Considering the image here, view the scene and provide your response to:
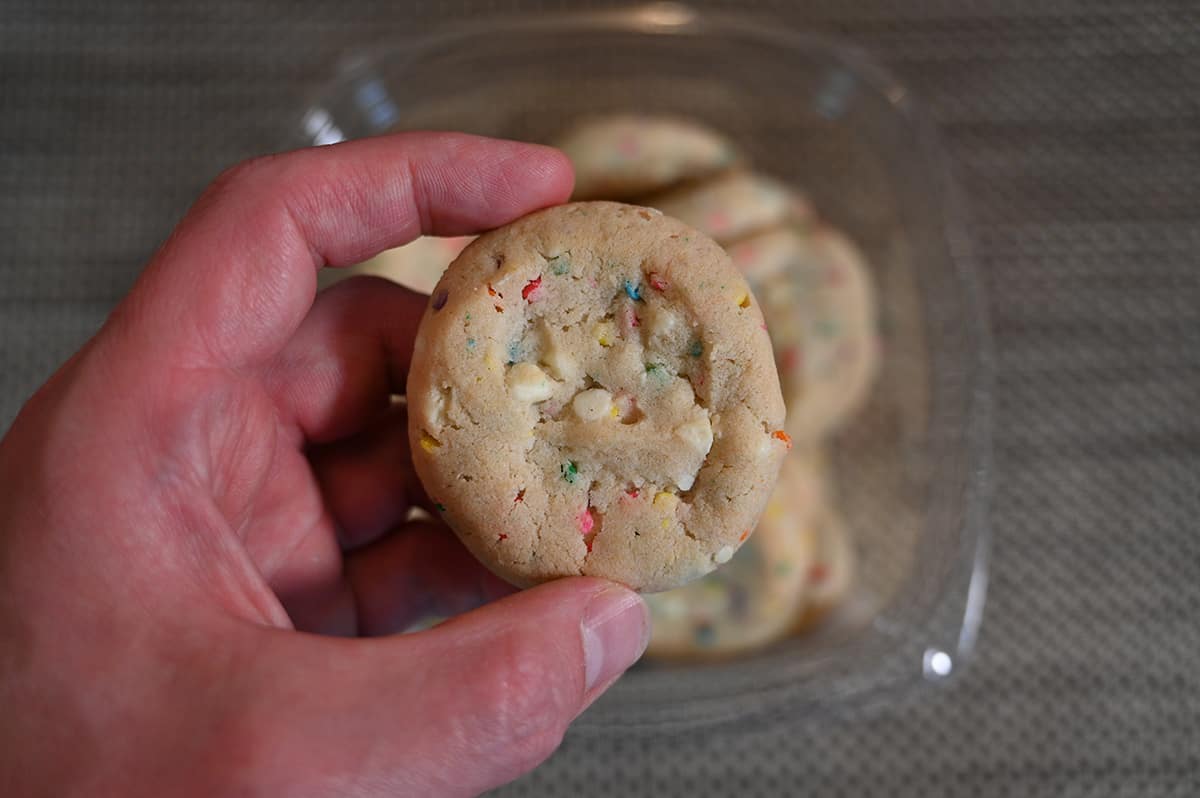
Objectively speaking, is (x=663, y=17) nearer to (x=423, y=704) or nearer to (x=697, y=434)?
(x=697, y=434)

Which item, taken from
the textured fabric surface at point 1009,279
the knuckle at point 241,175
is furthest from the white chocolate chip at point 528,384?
the textured fabric surface at point 1009,279

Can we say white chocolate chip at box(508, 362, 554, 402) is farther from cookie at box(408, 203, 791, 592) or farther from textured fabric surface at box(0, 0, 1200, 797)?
textured fabric surface at box(0, 0, 1200, 797)

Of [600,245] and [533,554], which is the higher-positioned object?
[600,245]

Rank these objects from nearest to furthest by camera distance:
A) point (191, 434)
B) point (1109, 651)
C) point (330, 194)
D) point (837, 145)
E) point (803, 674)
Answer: point (191, 434), point (330, 194), point (803, 674), point (1109, 651), point (837, 145)

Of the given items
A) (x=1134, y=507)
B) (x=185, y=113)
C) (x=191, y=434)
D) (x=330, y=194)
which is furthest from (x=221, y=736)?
(x=1134, y=507)

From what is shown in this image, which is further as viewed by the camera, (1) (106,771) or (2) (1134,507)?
(2) (1134,507)

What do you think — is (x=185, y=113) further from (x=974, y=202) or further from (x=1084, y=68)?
(x=1084, y=68)

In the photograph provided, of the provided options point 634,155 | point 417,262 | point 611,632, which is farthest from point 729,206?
point 611,632

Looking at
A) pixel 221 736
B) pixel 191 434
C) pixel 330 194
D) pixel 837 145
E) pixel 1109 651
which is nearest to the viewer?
pixel 221 736
